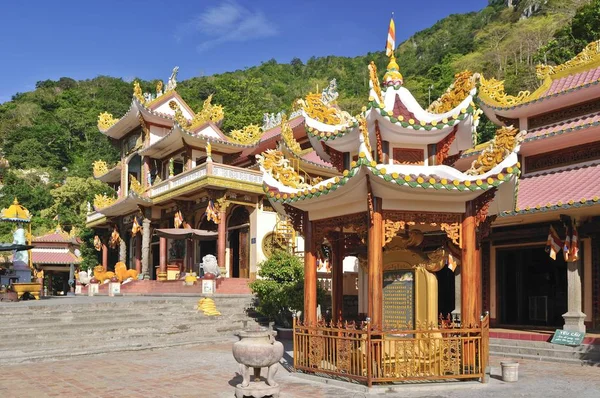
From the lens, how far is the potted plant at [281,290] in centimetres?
1648

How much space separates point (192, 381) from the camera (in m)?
9.57

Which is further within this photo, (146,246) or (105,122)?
(105,122)

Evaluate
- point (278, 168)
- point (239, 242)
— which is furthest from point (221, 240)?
point (278, 168)

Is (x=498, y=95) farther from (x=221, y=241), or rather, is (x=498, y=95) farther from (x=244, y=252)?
(x=244, y=252)

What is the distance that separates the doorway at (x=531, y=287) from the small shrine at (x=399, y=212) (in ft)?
22.3

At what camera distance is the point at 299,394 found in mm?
8430

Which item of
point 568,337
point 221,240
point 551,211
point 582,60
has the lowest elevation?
point 568,337

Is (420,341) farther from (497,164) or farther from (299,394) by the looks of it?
(497,164)

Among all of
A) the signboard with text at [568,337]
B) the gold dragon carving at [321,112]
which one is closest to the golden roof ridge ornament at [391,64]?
the gold dragon carving at [321,112]

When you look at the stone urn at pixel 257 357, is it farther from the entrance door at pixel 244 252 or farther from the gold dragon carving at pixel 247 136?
the gold dragon carving at pixel 247 136

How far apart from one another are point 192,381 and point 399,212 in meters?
4.75

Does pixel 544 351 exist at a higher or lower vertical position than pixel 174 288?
lower

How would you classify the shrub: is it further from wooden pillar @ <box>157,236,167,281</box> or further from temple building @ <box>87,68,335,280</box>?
wooden pillar @ <box>157,236,167,281</box>

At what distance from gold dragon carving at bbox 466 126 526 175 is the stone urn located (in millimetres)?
4889
